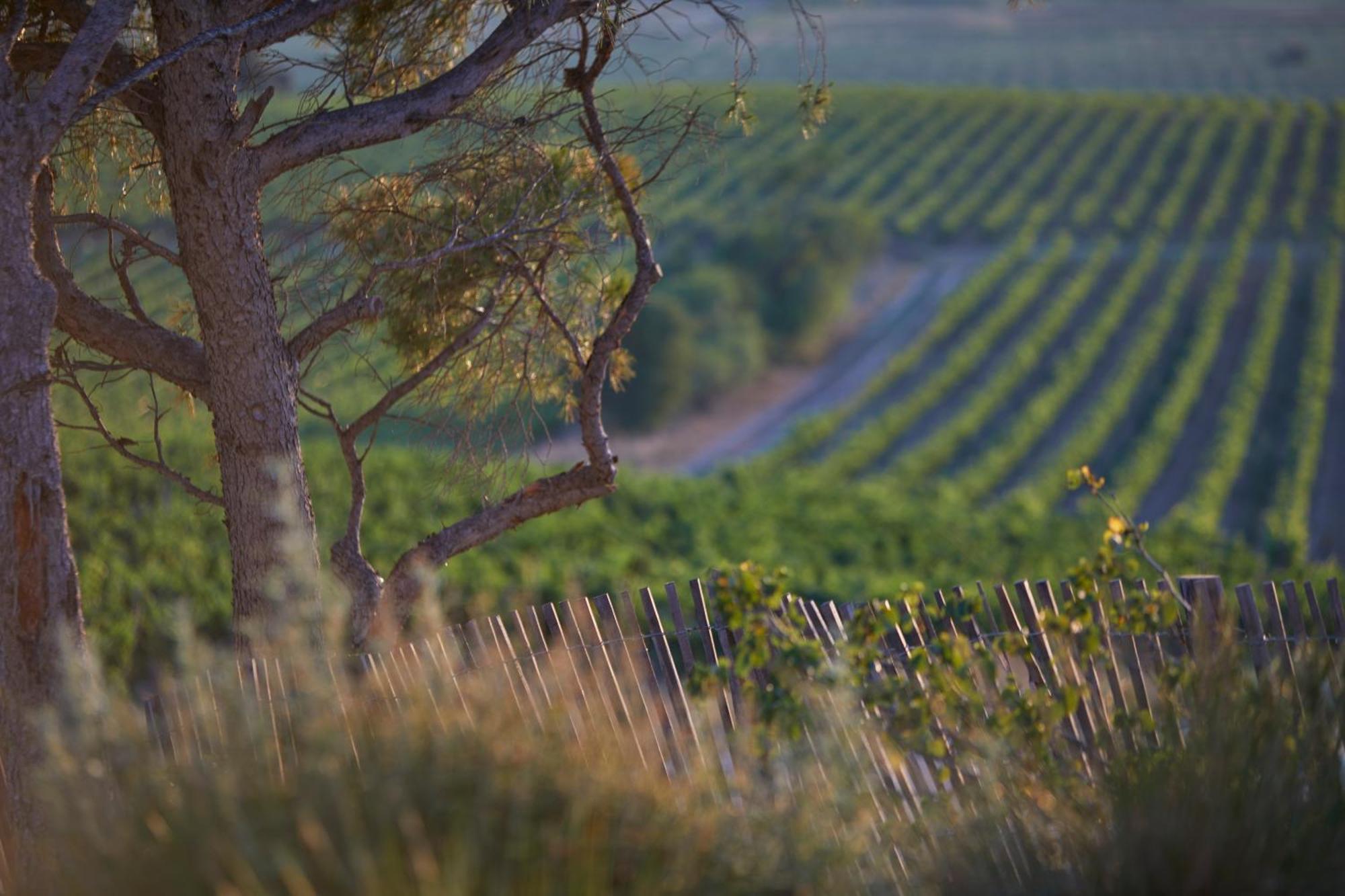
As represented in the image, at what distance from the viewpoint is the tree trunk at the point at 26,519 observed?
3059mm

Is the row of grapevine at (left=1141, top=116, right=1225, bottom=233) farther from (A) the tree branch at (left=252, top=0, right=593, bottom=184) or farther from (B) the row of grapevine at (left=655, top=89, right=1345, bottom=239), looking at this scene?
(A) the tree branch at (left=252, top=0, right=593, bottom=184)

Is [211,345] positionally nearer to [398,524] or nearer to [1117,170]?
[398,524]

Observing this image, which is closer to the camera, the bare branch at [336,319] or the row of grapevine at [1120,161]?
the bare branch at [336,319]

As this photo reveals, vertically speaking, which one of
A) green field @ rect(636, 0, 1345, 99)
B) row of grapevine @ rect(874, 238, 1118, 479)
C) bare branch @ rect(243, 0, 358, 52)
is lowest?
row of grapevine @ rect(874, 238, 1118, 479)

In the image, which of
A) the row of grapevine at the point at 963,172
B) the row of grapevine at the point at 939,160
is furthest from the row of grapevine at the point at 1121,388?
the row of grapevine at the point at 939,160

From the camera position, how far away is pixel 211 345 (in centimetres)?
351

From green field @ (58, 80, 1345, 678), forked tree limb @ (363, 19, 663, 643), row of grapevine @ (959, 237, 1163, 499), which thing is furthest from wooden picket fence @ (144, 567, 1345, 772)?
row of grapevine @ (959, 237, 1163, 499)

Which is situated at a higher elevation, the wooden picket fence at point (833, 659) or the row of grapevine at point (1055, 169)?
the row of grapevine at point (1055, 169)

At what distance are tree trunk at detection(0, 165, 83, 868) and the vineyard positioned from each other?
18142 mm

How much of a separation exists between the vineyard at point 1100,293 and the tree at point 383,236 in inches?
654

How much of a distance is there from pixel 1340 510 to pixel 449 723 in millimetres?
23078

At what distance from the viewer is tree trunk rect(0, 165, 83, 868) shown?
3059mm

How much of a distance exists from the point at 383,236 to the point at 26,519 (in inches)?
62.4

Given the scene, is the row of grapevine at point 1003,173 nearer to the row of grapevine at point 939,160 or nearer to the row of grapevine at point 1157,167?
the row of grapevine at point 939,160
